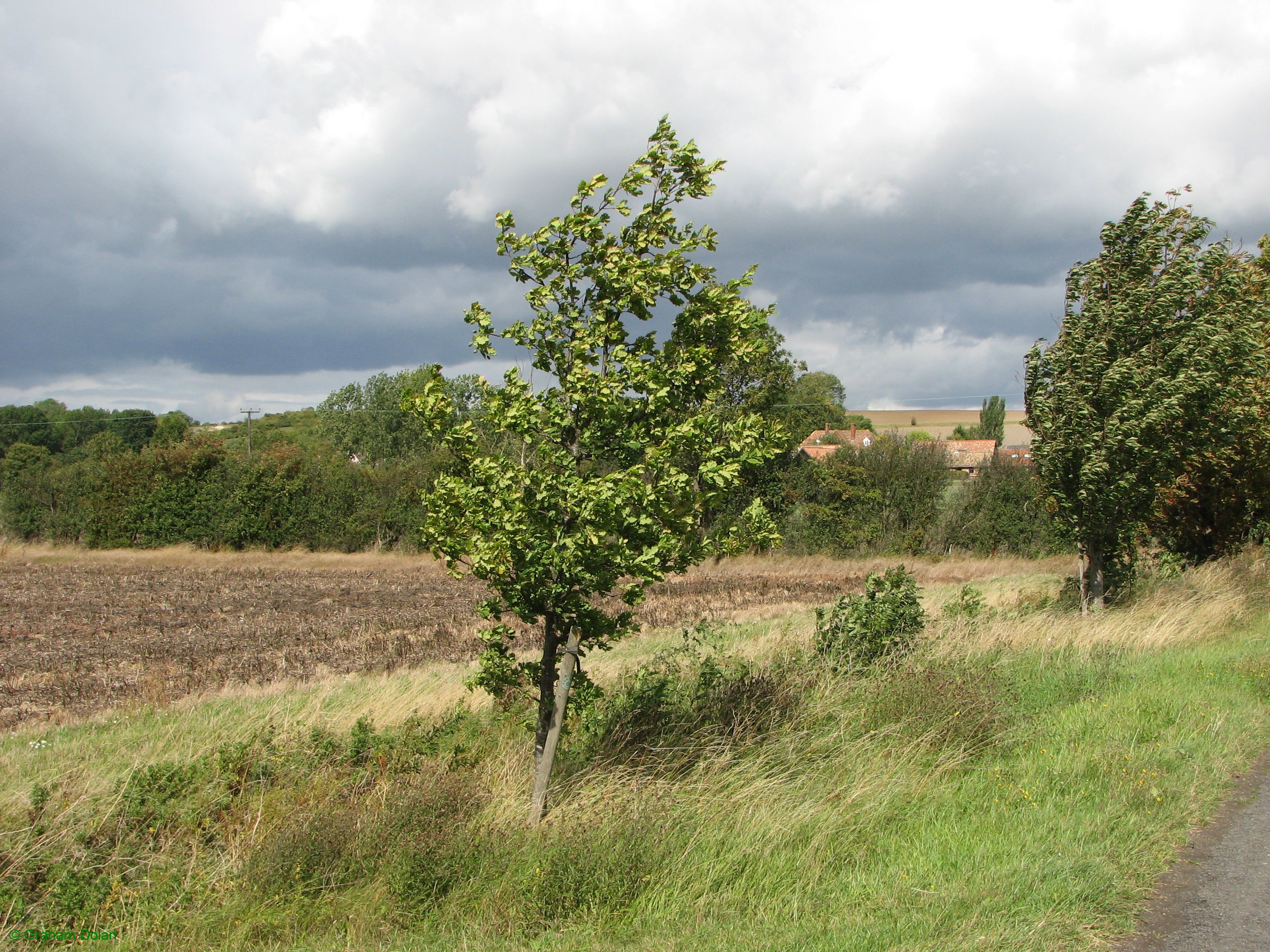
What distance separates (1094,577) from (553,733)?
1157 cm

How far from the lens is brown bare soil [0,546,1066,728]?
1424 cm

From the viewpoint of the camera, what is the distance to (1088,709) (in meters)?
8.39

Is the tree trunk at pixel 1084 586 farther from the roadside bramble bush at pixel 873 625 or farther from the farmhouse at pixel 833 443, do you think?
the farmhouse at pixel 833 443

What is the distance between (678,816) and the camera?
5965 mm

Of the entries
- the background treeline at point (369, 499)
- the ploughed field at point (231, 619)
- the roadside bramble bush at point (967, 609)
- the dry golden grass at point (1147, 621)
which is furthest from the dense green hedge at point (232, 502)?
the dry golden grass at point (1147, 621)

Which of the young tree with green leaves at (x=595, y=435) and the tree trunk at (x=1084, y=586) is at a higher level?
the young tree with green leaves at (x=595, y=435)

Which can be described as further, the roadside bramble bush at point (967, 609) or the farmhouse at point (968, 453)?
the farmhouse at point (968, 453)

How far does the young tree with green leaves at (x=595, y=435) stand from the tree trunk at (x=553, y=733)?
13 mm

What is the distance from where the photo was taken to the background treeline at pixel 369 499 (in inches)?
1699

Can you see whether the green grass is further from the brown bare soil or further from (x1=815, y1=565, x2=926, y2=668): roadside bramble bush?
the brown bare soil

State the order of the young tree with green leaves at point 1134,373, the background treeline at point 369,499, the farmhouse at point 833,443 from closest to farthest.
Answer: the young tree with green leaves at point 1134,373 < the background treeline at point 369,499 < the farmhouse at point 833,443

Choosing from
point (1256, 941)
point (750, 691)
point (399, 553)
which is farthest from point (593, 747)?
point (399, 553)

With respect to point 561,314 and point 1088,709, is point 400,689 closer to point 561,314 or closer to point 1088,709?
point 561,314

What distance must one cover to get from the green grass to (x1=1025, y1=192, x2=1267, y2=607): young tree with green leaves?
4506mm
